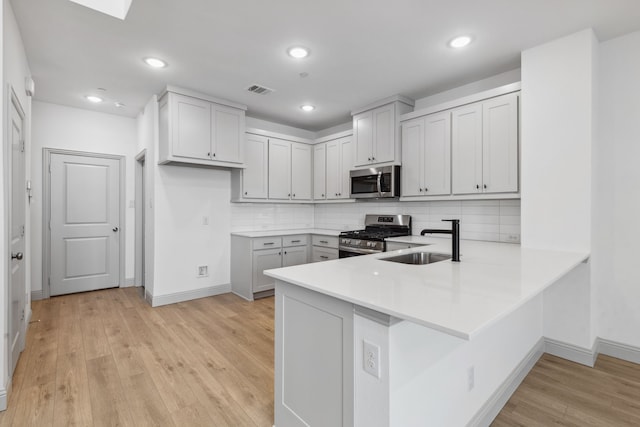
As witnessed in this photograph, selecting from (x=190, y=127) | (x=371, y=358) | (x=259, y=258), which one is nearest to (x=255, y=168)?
(x=190, y=127)

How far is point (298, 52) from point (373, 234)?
219 centimetres

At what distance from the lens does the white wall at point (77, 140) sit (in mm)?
4215

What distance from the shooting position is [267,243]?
14.2 feet

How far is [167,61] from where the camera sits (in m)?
3.06

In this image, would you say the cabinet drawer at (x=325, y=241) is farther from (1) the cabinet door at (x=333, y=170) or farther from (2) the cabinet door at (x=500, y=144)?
(2) the cabinet door at (x=500, y=144)

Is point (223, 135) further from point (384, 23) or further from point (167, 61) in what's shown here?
point (384, 23)

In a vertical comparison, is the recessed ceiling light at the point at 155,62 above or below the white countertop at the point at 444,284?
above

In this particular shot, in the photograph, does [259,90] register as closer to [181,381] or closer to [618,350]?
[181,381]

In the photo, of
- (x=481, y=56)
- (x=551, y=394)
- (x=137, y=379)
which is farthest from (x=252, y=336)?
(x=481, y=56)

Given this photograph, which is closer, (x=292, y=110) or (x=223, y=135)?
(x=223, y=135)

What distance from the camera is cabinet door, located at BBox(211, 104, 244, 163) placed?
401cm

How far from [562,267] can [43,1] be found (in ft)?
12.4

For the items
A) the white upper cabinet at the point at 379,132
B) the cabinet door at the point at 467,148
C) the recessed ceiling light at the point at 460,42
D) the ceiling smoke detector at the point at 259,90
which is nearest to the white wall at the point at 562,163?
the cabinet door at the point at 467,148

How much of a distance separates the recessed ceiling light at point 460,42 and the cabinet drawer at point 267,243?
301cm
